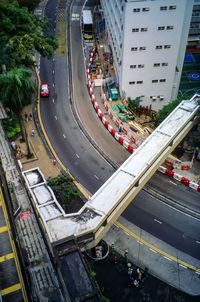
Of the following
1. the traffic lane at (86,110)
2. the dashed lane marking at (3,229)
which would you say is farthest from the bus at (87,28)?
the dashed lane marking at (3,229)

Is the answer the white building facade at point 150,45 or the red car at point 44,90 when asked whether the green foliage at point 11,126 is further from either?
the white building facade at point 150,45

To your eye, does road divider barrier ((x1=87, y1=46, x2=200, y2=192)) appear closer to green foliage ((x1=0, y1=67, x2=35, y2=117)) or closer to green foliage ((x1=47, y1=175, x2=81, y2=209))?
green foliage ((x1=47, y1=175, x2=81, y2=209))

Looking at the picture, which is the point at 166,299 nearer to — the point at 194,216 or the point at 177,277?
the point at 177,277

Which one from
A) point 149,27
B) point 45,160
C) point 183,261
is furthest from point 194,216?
point 149,27

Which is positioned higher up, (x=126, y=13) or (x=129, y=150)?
(x=126, y=13)

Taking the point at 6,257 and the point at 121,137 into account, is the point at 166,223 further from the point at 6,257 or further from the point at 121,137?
the point at 6,257

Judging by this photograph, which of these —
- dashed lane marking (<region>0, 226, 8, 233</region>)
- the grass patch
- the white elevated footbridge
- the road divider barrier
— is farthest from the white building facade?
dashed lane marking (<region>0, 226, 8, 233</region>)
